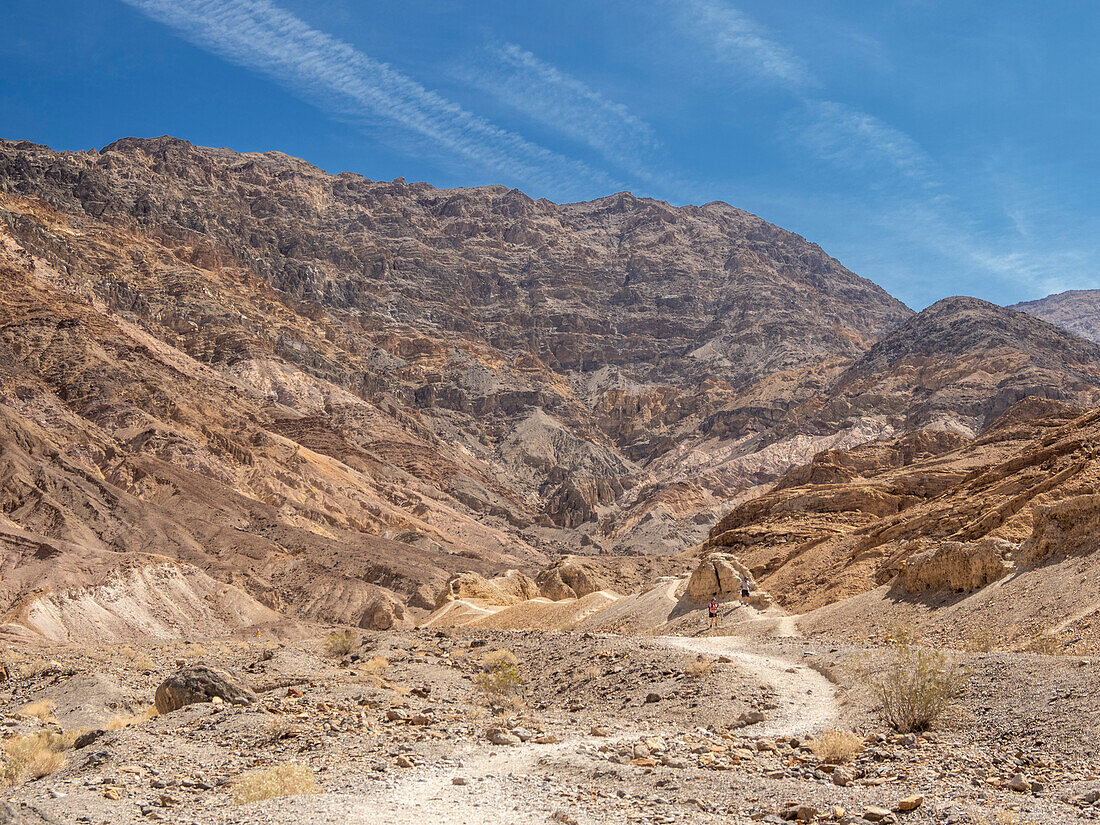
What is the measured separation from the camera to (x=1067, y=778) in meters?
8.81

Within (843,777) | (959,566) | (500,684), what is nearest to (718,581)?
(959,566)

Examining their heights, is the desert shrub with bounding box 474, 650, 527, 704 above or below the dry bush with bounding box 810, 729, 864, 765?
below

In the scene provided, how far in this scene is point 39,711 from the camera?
1747cm

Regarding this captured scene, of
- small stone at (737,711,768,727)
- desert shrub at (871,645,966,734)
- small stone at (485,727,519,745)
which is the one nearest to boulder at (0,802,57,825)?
small stone at (485,727,519,745)

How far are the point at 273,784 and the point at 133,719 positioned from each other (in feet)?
27.4

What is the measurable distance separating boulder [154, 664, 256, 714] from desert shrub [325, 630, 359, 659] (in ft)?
28.1

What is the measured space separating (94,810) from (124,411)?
96674mm

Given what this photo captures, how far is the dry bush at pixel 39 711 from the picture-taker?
17203 mm

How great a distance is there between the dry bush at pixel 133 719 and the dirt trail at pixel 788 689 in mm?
10915

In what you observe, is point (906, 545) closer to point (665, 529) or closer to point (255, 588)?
point (255, 588)

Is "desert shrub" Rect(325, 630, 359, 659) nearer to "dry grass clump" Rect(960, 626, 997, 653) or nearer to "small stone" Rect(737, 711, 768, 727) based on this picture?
"small stone" Rect(737, 711, 768, 727)

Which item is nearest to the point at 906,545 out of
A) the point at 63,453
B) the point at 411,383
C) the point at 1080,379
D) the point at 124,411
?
the point at 63,453

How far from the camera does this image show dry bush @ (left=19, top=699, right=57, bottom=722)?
56.4 feet

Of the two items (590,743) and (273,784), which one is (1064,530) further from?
(273,784)
